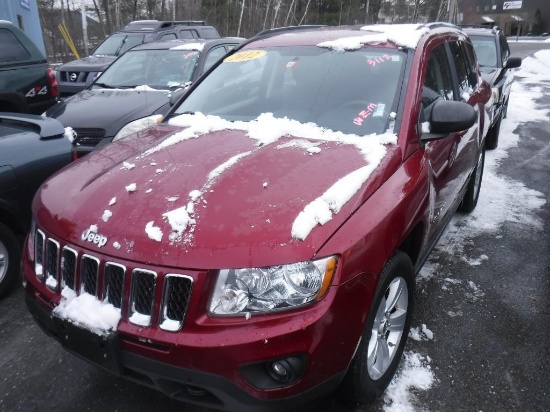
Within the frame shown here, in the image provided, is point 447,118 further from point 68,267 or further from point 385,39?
point 68,267

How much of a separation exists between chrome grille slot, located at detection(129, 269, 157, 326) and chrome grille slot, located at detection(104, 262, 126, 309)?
62 mm

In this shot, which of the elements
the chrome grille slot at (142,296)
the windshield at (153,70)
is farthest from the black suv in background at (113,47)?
the chrome grille slot at (142,296)

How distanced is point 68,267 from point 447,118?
2137mm

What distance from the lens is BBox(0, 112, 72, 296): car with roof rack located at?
335 centimetres

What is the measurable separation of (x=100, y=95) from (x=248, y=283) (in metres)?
5.46

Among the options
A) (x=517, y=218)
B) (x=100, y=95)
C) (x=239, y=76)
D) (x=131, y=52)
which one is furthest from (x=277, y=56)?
(x=131, y=52)

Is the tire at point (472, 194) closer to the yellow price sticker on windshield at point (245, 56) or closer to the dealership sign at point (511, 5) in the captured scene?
the yellow price sticker on windshield at point (245, 56)

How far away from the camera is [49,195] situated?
2.45 metres

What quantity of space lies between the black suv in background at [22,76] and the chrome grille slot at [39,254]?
5.13 m

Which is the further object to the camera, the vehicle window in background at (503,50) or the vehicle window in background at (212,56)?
the vehicle window in background at (503,50)

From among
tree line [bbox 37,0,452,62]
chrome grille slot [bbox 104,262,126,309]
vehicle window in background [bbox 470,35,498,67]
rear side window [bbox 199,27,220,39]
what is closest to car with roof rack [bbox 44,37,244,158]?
chrome grille slot [bbox 104,262,126,309]

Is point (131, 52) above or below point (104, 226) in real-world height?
above

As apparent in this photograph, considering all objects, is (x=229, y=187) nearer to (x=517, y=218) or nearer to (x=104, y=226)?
(x=104, y=226)

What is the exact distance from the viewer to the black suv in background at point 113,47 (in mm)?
10312
